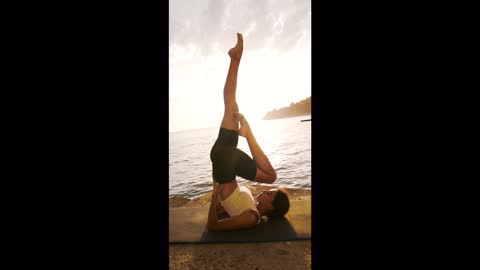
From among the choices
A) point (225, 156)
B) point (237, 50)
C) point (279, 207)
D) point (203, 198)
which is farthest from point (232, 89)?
point (203, 198)

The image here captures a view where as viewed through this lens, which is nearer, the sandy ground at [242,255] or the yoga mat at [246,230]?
the sandy ground at [242,255]

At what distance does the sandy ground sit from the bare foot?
1981 mm

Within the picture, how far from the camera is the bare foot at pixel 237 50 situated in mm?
2652

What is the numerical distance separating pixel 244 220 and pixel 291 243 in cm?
54

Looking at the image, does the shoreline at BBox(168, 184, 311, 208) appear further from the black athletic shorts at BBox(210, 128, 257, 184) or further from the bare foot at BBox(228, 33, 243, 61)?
the bare foot at BBox(228, 33, 243, 61)

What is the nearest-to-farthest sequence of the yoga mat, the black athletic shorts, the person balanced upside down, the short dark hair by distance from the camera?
the yoga mat → the person balanced upside down → the black athletic shorts → the short dark hair

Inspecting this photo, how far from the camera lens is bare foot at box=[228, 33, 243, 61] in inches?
104

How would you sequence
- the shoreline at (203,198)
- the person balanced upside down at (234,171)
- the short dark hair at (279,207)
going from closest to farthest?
the person balanced upside down at (234,171) < the short dark hair at (279,207) < the shoreline at (203,198)

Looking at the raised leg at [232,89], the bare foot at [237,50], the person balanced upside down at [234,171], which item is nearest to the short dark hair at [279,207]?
the person balanced upside down at [234,171]

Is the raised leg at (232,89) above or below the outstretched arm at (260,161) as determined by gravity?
above

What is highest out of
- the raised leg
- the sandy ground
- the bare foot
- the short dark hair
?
the bare foot

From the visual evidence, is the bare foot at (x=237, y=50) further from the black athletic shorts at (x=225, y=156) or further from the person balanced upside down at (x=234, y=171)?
the black athletic shorts at (x=225, y=156)

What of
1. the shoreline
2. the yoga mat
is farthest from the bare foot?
the shoreline

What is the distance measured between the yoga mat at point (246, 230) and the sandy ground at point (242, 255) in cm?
6
